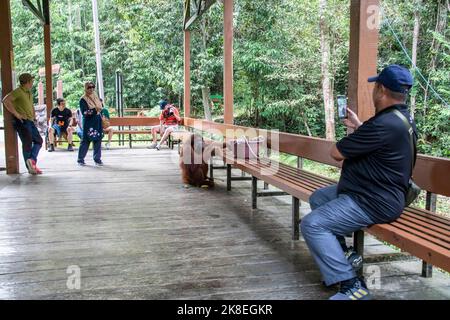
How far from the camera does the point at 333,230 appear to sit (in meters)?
2.27

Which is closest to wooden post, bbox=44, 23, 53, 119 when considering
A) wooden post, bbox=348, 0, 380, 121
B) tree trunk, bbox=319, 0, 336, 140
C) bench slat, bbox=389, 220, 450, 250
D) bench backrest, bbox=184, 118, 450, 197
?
bench backrest, bbox=184, 118, 450, 197

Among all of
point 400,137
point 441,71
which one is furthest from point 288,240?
point 441,71

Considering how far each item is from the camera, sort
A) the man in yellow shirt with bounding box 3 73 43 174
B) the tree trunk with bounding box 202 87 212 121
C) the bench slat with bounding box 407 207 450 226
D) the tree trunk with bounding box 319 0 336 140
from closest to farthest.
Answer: the bench slat with bounding box 407 207 450 226 < the man in yellow shirt with bounding box 3 73 43 174 < the tree trunk with bounding box 319 0 336 140 < the tree trunk with bounding box 202 87 212 121

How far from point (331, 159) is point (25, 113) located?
4.32 metres

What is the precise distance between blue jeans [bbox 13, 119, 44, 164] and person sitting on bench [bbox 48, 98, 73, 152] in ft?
11.5

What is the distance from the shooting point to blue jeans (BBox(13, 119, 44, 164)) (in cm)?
603

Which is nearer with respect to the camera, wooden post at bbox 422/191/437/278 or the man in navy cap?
the man in navy cap

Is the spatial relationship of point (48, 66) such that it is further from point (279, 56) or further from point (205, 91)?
point (205, 91)

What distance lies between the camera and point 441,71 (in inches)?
444

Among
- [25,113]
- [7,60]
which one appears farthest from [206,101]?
[25,113]

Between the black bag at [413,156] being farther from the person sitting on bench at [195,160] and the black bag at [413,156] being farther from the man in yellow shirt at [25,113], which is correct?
the man in yellow shirt at [25,113]

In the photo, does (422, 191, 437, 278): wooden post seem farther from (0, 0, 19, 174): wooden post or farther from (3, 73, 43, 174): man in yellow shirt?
(0, 0, 19, 174): wooden post

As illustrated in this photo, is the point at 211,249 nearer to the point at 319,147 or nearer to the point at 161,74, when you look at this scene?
the point at 319,147
